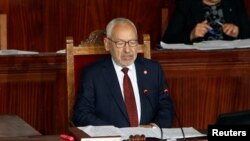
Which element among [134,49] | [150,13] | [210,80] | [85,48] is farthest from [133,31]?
[150,13]

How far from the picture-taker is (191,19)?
5812 millimetres

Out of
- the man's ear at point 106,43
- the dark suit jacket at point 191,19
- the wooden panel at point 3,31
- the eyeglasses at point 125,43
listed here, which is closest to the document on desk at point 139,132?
the eyeglasses at point 125,43

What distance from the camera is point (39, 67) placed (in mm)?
5250

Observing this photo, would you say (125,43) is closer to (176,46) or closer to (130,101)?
(130,101)

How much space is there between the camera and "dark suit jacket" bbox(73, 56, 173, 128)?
444cm

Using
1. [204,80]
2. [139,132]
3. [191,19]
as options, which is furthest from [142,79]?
[191,19]

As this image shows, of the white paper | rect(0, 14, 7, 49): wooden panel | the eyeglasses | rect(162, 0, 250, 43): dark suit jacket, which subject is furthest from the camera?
rect(0, 14, 7, 49): wooden panel

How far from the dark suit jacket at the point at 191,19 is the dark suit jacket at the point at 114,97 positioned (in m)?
1.16

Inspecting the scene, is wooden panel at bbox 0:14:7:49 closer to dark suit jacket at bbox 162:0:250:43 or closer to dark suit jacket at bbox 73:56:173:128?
dark suit jacket at bbox 162:0:250:43

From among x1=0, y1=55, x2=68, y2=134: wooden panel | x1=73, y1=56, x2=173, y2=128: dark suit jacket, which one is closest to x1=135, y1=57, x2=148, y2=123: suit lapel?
x1=73, y1=56, x2=173, y2=128: dark suit jacket

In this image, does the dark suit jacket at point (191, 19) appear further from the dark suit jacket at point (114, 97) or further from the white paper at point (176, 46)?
the dark suit jacket at point (114, 97)

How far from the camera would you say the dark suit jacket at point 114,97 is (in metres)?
4.44

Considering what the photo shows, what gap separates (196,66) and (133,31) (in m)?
1.11

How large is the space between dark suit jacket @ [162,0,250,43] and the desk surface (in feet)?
5.58
